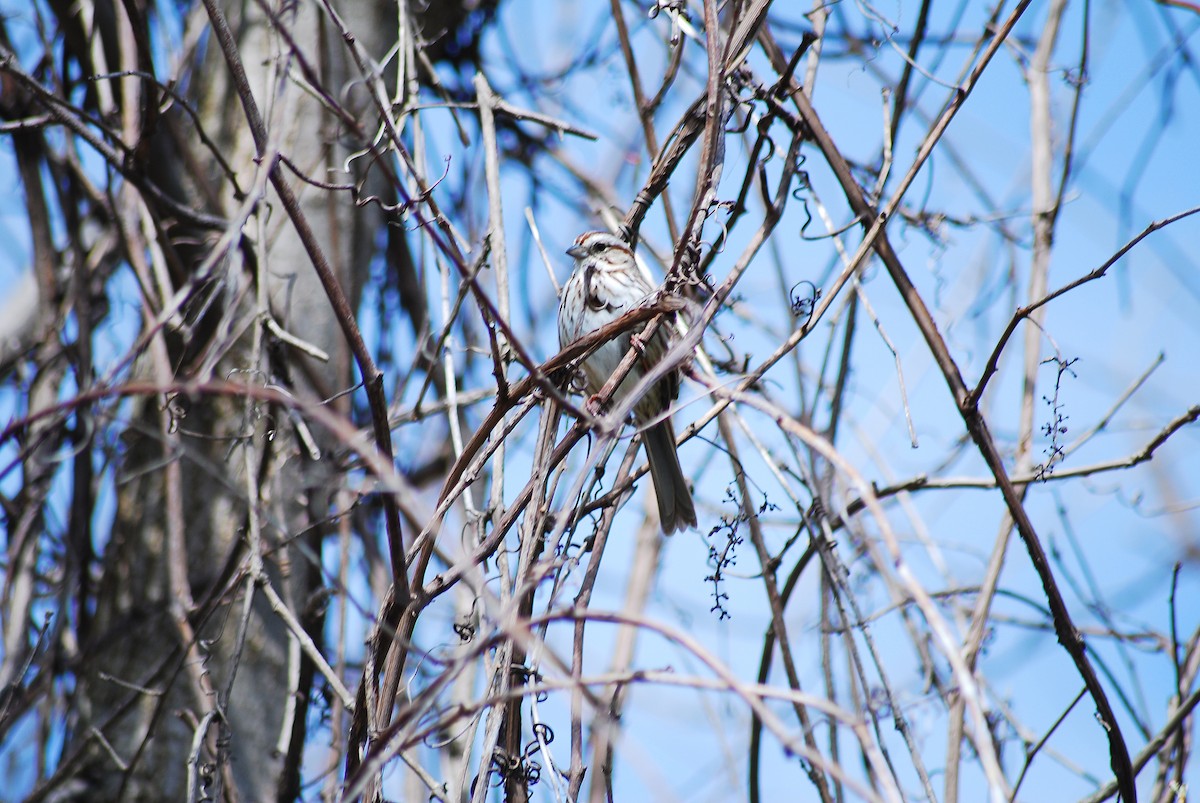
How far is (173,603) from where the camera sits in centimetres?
246

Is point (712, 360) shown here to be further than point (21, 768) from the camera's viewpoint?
No

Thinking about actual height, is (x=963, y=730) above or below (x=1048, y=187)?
below

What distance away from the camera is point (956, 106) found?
1.79m

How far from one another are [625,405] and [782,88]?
836mm

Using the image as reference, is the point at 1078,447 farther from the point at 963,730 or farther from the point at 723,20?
the point at 723,20

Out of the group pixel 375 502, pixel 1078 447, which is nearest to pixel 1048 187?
pixel 1078 447

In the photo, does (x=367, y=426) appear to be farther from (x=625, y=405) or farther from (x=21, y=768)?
(x=625, y=405)

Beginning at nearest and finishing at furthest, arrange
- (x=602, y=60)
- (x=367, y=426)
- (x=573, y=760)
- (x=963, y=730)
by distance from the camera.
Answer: (x=573, y=760)
(x=963, y=730)
(x=367, y=426)
(x=602, y=60)

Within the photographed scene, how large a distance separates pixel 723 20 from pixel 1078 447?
1.27 m

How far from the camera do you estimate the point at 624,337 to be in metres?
3.10

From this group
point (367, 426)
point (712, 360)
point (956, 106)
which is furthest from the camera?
point (367, 426)

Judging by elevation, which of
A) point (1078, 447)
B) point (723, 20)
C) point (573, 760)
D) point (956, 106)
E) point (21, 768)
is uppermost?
point (723, 20)

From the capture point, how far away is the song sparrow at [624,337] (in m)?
2.60

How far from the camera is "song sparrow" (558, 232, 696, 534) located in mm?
2604
